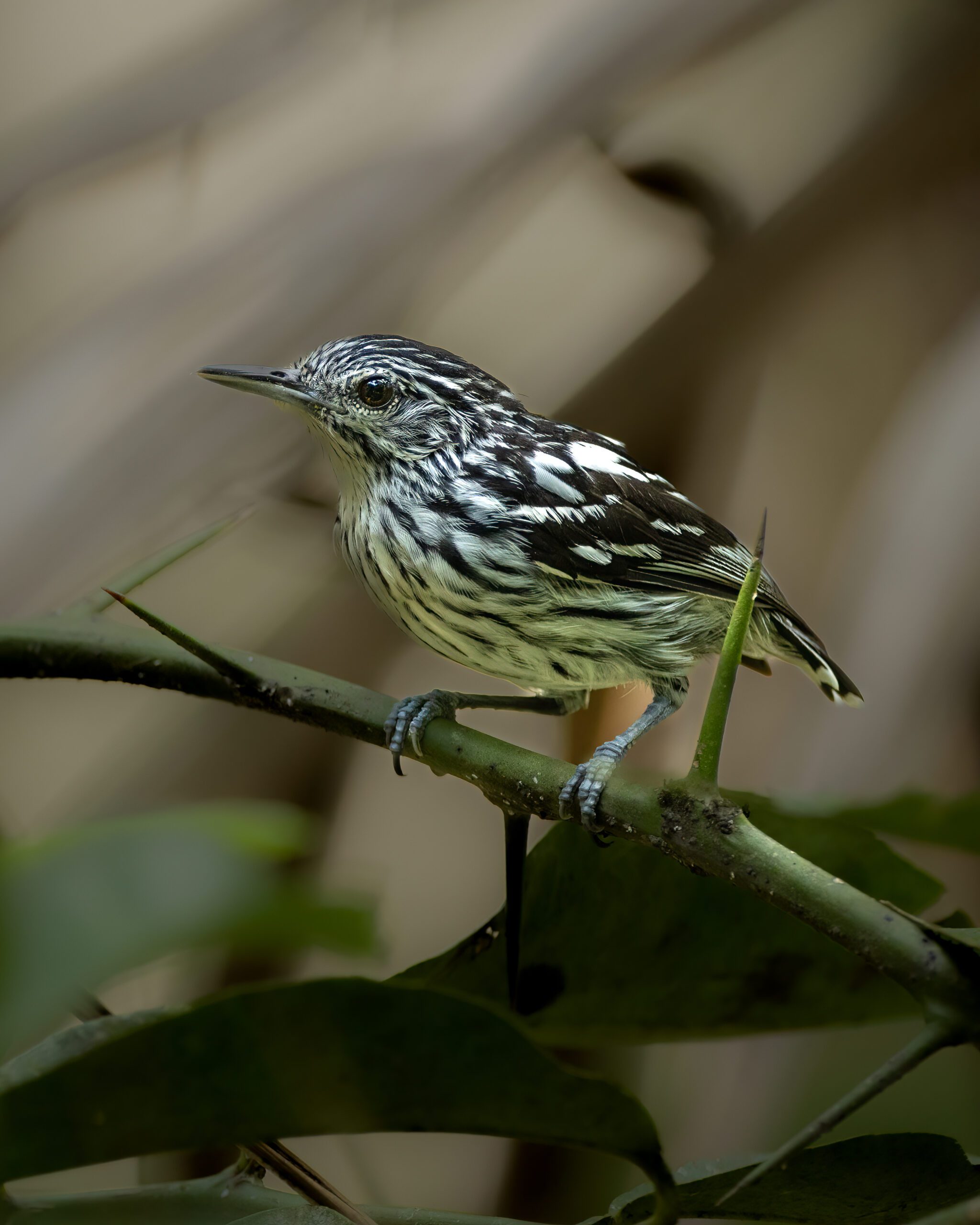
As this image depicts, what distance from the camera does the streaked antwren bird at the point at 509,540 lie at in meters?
1.39

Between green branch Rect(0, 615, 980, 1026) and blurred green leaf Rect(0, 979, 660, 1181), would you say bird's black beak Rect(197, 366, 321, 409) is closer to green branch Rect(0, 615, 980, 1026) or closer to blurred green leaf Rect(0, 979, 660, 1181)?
green branch Rect(0, 615, 980, 1026)

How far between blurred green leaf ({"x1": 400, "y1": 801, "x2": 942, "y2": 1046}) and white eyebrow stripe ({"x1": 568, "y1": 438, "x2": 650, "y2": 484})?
2.27ft

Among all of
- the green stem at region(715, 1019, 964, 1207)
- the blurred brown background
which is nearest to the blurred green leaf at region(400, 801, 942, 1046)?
the green stem at region(715, 1019, 964, 1207)

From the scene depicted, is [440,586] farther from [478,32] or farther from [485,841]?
[478,32]

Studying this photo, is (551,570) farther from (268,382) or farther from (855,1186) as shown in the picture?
(855,1186)

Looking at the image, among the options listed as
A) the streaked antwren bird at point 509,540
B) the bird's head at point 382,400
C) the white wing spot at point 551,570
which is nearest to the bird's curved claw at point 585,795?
the streaked antwren bird at point 509,540

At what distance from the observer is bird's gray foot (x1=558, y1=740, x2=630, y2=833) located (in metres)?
0.88

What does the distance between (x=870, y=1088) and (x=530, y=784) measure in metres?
0.40

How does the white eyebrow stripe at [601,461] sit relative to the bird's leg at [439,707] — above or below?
above

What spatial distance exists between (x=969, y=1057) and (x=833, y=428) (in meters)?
1.44

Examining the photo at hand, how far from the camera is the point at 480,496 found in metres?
1.43

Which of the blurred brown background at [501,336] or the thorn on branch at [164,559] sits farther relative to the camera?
the blurred brown background at [501,336]

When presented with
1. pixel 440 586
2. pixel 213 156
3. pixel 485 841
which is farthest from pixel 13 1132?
pixel 213 156

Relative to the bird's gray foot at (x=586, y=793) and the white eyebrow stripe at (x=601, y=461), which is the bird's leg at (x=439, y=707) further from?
the white eyebrow stripe at (x=601, y=461)
